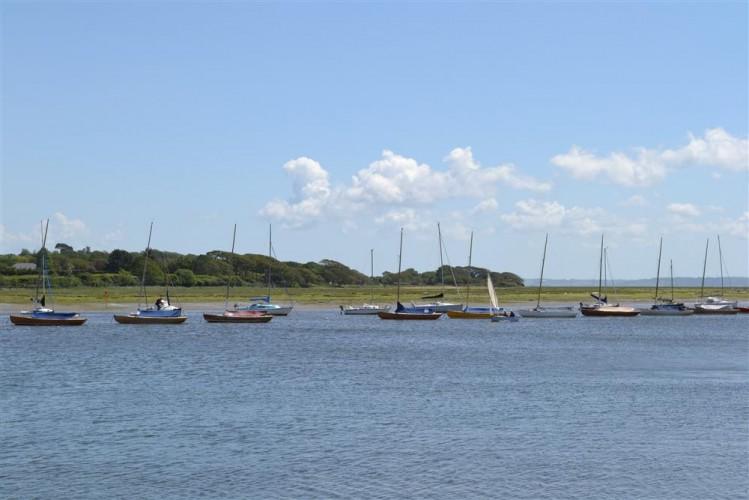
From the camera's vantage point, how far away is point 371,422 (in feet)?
115

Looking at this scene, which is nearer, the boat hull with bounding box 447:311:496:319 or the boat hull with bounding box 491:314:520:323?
the boat hull with bounding box 491:314:520:323

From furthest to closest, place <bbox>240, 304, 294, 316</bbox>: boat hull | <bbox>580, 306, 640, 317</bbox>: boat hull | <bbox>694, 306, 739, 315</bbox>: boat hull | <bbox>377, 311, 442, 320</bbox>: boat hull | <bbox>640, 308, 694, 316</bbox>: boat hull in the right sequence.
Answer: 1. <bbox>694, 306, 739, 315</bbox>: boat hull
2. <bbox>640, 308, 694, 316</bbox>: boat hull
3. <bbox>580, 306, 640, 317</bbox>: boat hull
4. <bbox>240, 304, 294, 316</bbox>: boat hull
5. <bbox>377, 311, 442, 320</bbox>: boat hull

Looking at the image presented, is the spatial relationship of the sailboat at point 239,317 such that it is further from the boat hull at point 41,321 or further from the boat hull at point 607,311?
the boat hull at point 607,311

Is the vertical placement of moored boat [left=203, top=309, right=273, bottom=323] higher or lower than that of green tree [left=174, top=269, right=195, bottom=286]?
lower

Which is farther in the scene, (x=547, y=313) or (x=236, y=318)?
(x=547, y=313)

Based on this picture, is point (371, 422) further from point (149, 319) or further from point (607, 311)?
point (607, 311)

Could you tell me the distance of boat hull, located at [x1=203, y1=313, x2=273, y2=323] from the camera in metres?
98.0

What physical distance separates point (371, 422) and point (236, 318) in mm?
66006

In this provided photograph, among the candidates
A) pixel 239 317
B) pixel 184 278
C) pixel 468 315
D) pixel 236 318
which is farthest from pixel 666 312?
pixel 184 278

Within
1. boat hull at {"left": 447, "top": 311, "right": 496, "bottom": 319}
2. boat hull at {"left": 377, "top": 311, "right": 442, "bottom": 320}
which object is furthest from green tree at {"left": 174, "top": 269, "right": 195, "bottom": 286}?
boat hull at {"left": 447, "top": 311, "right": 496, "bottom": 319}

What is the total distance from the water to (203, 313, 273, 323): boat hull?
26.9 metres

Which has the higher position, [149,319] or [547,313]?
[547,313]

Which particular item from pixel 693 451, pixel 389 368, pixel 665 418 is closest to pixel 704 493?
pixel 693 451

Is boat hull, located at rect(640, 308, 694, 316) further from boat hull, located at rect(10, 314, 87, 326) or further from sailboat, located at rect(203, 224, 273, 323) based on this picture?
boat hull, located at rect(10, 314, 87, 326)
